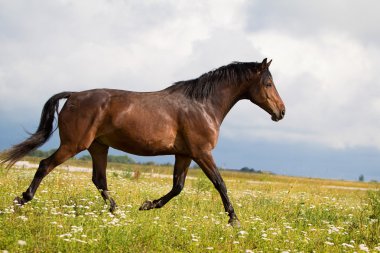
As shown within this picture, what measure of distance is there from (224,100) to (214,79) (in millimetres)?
458

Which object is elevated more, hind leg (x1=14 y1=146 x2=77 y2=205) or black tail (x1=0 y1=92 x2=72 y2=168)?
black tail (x1=0 y1=92 x2=72 y2=168)

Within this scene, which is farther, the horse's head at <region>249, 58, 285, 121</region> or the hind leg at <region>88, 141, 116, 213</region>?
the horse's head at <region>249, 58, 285, 121</region>

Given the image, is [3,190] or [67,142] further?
[3,190]

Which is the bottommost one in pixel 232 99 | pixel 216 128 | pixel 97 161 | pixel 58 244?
pixel 58 244

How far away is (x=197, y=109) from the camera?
30.3 ft

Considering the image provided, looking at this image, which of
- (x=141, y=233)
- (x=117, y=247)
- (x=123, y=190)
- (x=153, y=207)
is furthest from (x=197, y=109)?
(x=123, y=190)

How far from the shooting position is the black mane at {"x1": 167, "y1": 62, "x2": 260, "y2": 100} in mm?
9500

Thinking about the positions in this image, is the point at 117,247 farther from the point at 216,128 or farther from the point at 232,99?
the point at 232,99

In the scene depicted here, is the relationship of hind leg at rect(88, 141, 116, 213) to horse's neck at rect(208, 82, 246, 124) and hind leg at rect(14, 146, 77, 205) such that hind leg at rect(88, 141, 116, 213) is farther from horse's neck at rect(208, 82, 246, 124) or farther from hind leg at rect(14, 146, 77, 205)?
horse's neck at rect(208, 82, 246, 124)

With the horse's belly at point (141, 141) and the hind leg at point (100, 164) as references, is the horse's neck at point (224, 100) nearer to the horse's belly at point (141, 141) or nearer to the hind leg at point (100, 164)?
the horse's belly at point (141, 141)

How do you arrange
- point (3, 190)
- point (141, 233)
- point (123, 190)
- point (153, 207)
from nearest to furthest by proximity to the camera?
point (141, 233) → point (153, 207) → point (3, 190) → point (123, 190)

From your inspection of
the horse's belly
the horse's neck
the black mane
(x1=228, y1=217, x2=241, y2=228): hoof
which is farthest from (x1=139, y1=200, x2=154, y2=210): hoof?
the black mane

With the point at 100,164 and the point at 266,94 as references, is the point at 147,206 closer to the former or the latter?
the point at 100,164

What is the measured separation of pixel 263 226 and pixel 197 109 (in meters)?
2.43
